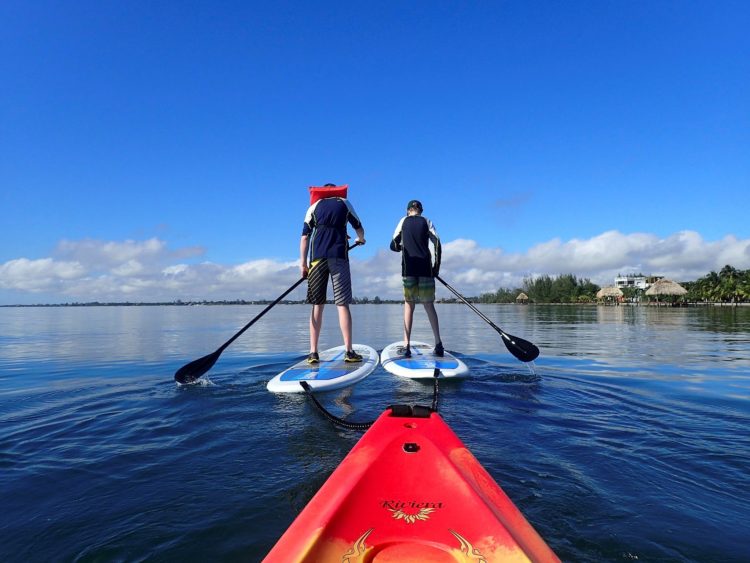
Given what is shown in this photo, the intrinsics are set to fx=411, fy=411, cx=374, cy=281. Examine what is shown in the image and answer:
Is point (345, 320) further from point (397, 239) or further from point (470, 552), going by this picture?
point (470, 552)

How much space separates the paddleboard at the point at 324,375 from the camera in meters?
5.43

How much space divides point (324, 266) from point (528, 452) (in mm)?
4121

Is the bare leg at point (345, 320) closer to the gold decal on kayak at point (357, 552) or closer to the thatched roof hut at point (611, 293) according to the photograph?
the gold decal on kayak at point (357, 552)

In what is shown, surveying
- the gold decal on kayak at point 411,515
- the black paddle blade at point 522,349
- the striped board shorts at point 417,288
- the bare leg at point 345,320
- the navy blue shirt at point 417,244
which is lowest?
the gold decal on kayak at point 411,515

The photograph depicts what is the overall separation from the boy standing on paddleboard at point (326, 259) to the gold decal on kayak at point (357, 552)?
4692mm

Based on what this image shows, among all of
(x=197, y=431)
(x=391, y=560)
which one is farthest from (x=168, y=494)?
(x=391, y=560)

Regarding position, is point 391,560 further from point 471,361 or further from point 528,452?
point 471,361

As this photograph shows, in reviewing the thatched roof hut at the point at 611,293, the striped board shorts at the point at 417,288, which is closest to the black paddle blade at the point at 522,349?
the striped board shorts at the point at 417,288

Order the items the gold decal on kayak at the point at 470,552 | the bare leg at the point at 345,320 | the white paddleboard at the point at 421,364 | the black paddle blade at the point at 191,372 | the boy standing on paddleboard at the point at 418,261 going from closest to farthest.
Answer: the gold decal on kayak at the point at 470,552 < the black paddle blade at the point at 191,372 < the white paddleboard at the point at 421,364 < the bare leg at the point at 345,320 < the boy standing on paddleboard at the point at 418,261

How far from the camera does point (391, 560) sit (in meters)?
1.65

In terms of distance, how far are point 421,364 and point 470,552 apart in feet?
16.6

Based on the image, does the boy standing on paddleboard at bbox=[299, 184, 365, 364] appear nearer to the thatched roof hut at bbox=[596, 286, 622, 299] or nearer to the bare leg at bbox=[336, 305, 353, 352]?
the bare leg at bbox=[336, 305, 353, 352]

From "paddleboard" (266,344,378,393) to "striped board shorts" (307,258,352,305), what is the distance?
1.01 metres

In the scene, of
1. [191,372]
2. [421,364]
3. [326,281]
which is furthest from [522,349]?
[191,372]
